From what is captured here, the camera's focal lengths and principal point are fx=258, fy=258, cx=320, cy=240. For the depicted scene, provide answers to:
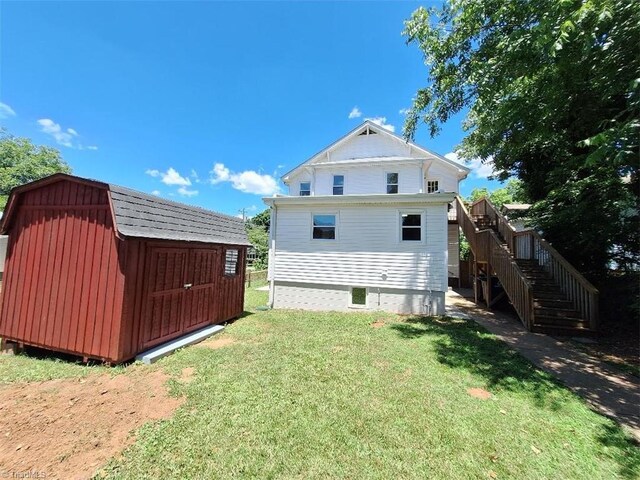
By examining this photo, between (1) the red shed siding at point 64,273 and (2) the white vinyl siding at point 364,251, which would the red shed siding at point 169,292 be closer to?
(1) the red shed siding at point 64,273

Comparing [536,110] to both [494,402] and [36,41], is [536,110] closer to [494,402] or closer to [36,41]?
[494,402]

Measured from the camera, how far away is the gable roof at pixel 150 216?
4.67 metres

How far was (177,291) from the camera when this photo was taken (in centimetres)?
580

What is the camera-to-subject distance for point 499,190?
1160 inches

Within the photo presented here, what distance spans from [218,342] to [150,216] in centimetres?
324

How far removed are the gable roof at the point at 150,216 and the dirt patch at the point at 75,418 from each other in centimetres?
244

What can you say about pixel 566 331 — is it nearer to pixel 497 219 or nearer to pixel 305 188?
pixel 497 219

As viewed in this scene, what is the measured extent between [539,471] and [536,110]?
275 inches

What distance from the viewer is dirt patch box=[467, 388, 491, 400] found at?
12.7 ft

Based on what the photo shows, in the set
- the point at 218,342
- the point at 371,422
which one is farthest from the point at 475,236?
the point at 218,342

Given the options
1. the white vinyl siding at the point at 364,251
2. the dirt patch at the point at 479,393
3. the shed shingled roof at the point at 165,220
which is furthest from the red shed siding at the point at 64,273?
the white vinyl siding at the point at 364,251

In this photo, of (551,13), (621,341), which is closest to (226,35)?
(551,13)

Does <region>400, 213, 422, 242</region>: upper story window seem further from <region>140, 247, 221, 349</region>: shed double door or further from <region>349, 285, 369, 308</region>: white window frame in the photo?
<region>140, 247, 221, 349</region>: shed double door

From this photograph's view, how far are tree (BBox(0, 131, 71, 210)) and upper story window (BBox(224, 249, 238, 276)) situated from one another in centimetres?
3085
